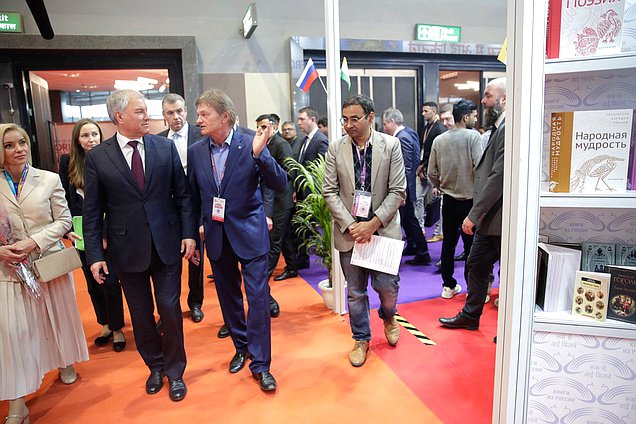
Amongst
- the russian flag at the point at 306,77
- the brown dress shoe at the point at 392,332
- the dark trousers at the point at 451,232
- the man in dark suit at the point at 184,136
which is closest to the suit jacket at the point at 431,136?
the dark trousers at the point at 451,232

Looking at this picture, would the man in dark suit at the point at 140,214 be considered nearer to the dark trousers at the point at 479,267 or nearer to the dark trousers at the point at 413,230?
the dark trousers at the point at 479,267

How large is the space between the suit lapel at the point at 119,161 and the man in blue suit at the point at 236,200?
370 millimetres

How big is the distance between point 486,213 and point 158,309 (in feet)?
6.75

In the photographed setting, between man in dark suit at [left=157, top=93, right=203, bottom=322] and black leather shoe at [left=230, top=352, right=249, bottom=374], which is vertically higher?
man in dark suit at [left=157, top=93, right=203, bottom=322]

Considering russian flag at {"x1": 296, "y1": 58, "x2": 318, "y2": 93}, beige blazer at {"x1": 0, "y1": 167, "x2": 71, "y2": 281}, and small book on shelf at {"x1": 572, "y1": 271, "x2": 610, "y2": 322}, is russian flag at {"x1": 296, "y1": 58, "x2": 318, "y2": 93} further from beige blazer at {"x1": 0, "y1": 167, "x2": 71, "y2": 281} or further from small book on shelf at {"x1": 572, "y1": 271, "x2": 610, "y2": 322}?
small book on shelf at {"x1": 572, "y1": 271, "x2": 610, "y2": 322}

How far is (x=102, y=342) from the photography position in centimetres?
323

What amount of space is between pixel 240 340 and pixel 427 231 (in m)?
4.50

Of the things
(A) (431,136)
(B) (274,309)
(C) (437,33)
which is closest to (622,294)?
(B) (274,309)

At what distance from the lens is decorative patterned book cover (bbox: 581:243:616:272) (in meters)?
1.58

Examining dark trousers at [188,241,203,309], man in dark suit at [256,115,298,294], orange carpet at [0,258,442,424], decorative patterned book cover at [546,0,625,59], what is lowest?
orange carpet at [0,258,442,424]

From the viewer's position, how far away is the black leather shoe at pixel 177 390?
245 centimetres

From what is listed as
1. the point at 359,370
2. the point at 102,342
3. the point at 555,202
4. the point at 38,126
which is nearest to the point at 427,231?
the point at 359,370

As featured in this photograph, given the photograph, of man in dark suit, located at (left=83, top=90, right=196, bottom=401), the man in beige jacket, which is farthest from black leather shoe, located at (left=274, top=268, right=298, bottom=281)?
A: man in dark suit, located at (left=83, top=90, right=196, bottom=401)

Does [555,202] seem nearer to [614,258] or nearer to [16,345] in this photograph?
[614,258]
